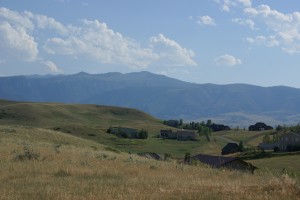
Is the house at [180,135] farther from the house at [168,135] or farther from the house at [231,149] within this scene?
the house at [231,149]

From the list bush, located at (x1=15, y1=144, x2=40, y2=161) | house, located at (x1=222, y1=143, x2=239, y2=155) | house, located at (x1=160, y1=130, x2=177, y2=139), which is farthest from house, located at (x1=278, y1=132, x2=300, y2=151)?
bush, located at (x1=15, y1=144, x2=40, y2=161)

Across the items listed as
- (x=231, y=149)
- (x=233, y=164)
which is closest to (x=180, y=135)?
(x=231, y=149)

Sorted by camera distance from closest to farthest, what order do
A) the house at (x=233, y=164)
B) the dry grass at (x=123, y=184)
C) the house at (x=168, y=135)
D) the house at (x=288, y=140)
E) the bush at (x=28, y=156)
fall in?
the dry grass at (x=123, y=184) < the bush at (x=28, y=156) < the house at (x=233, y=164) < the house at (x=288, y=140) < the house at (x=168, y=135)

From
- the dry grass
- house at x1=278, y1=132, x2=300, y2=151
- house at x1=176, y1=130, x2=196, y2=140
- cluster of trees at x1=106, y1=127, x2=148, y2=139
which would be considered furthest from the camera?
house at x1=176, y1=130, x2=196, y2=140

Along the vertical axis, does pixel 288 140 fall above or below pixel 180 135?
above

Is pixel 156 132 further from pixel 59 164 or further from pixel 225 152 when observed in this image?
pixel 59 164

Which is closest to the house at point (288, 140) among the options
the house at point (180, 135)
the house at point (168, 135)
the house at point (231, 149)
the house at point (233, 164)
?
the house at point (231, 149)

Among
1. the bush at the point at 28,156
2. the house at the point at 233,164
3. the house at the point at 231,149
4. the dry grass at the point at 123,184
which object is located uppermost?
the bush at the point at 28,156

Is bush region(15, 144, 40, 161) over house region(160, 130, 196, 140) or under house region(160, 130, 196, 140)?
over

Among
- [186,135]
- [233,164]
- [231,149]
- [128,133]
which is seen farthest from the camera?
[186,135]

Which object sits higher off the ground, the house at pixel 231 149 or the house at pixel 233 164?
the house at pixel 233 164

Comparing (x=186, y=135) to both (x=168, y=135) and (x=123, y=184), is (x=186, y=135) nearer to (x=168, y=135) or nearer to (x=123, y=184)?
(x=168, y=135)

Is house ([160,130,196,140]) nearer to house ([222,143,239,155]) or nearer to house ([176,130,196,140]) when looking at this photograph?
house ([176,130,196,140])

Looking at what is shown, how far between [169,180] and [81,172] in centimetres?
326
